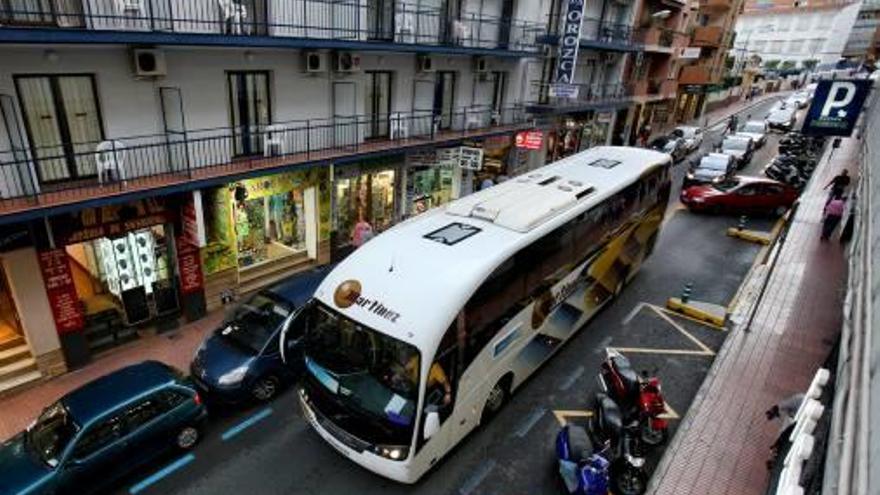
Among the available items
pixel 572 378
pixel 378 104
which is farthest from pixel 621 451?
pixel 378 104

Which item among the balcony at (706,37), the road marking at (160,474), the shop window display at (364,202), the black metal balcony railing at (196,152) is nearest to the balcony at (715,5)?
the balcony at (706,37)

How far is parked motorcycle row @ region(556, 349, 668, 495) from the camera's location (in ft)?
26.3

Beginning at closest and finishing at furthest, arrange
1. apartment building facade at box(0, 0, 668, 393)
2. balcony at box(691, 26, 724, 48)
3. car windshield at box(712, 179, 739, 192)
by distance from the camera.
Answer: apartment building facade at box(0, 0, 668, 393)
car windshield at box(712, 179, 739, 192)
balcony at box(691, 26, 724, 48)

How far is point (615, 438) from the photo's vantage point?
8.79 meters

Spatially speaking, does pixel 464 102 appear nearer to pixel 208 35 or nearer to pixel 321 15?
pixel 321 15

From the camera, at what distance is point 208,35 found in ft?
36.1

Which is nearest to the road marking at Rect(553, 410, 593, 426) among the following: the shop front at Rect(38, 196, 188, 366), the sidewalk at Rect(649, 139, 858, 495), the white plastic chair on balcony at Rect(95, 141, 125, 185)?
the sidewalk at Rect(649, 139, 858, 495)

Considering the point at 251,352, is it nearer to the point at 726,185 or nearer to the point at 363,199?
the point at 363,199

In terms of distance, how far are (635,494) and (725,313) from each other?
813 cm

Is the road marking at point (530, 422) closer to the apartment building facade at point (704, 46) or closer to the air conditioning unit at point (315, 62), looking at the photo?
the air conditioning unit at point (315, 62)

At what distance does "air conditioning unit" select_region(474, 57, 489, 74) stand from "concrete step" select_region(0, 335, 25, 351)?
1700 cm

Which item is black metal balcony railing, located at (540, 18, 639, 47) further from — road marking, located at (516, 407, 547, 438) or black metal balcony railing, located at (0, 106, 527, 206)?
road marking, located at (516, 407, 547, 438)

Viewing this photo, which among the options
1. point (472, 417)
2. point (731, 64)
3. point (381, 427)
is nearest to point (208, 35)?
point (381, 427)

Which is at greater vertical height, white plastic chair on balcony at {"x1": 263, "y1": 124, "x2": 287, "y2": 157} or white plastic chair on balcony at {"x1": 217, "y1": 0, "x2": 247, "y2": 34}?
white plastic chair on balcony at {"x1": 217, "y1": 0, "x2": 247, "y2": 34}
